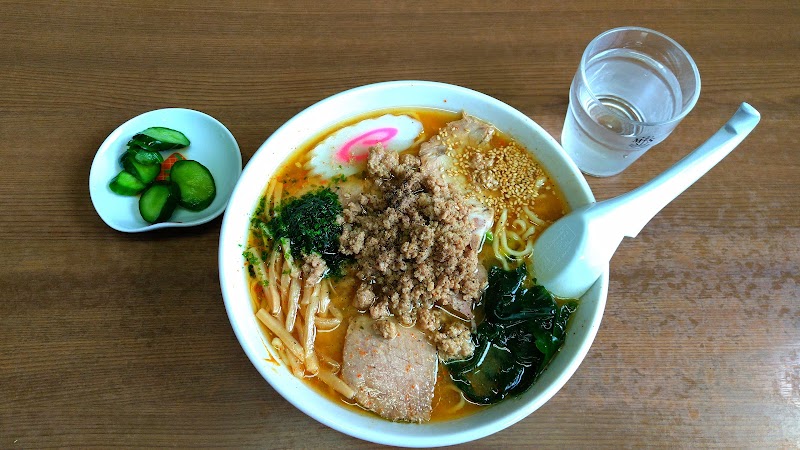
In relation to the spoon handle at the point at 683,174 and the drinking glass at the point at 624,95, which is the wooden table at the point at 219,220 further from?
the spoon handle at the point at 683,174

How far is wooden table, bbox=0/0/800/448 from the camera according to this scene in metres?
1.83

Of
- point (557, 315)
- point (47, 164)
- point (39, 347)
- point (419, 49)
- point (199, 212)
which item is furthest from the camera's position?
point (419, 49)

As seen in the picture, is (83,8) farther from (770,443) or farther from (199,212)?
(770,443)

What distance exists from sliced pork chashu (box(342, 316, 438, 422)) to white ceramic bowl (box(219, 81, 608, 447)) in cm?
6

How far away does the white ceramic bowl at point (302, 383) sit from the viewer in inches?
59.7

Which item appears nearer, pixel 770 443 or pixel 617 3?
pixel 770 443

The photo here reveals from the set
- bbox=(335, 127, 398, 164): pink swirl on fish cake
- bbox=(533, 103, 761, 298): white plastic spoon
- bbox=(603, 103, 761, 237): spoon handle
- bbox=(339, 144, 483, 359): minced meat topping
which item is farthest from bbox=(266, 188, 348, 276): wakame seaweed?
bbox=(603, 103, 761, 237): spoon handle

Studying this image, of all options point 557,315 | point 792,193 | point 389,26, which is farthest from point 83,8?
point 792,193

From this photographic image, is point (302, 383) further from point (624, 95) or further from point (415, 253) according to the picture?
point (624, 95)

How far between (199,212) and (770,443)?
2.33 metres

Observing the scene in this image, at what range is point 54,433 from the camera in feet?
5.94

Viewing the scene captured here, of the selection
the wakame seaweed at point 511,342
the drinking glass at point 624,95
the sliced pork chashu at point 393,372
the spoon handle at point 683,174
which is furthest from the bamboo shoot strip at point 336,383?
the drinking glass at point 624,95

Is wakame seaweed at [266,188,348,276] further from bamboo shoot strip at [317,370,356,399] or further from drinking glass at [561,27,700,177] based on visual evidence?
drinking glass at [561,27,700,177]

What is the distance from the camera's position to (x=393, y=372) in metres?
1.72
